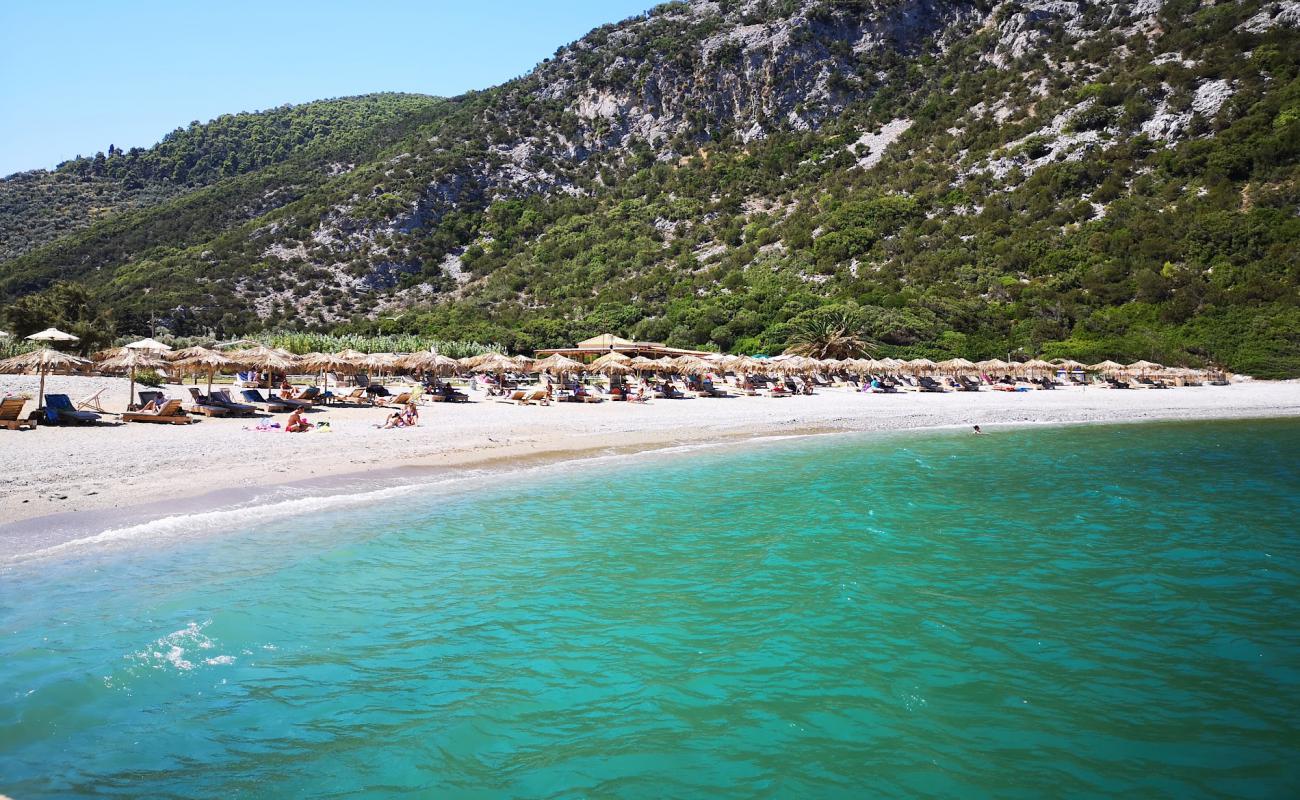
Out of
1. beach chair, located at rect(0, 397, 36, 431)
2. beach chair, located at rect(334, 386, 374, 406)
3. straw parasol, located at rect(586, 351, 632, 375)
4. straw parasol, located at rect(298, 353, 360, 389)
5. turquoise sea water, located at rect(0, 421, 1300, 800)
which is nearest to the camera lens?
turquoise sea water, located at rect(0, 421, 1300, 800)

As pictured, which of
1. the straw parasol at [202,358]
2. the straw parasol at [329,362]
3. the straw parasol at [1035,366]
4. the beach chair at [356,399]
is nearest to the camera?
the straw parasol at [202,358]

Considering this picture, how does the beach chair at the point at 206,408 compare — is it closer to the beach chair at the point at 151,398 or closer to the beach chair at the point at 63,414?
the beach chair at the point at 151,398

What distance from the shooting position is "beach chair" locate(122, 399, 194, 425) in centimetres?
1655

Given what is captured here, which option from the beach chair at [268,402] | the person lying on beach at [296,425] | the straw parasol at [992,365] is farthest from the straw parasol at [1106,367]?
the beach chair at [268,402]

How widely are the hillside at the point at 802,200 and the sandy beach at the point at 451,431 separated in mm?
12085

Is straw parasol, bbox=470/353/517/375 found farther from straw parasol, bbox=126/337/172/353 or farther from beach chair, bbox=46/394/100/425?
beach chair, bbox=46/394/100/425

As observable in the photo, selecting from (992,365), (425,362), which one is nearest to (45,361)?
(425,362)

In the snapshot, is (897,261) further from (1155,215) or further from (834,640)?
(834,640)

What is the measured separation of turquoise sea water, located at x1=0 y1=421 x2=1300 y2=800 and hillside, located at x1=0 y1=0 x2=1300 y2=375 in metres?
37.3

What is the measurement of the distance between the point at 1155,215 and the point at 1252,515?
47.2 metres

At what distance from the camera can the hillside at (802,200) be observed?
44594mm

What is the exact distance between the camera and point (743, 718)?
470cm

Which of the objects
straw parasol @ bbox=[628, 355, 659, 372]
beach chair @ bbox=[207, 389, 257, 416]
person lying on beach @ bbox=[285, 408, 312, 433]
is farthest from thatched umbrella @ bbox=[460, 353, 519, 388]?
person lying on beach @ bbox=[285, 408, 312, 433]

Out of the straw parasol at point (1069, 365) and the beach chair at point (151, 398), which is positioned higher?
the straw parasol at point (1069, 365)
